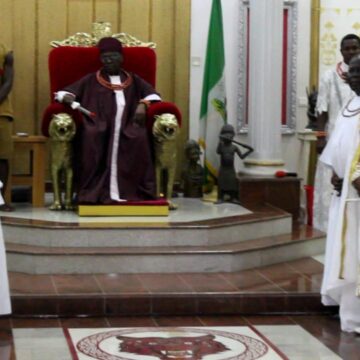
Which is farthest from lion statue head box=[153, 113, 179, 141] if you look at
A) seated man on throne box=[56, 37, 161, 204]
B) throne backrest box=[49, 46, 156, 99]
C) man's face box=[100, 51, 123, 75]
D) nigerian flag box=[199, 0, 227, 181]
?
→ nigerian flag box=[199, 0, 227, 181]

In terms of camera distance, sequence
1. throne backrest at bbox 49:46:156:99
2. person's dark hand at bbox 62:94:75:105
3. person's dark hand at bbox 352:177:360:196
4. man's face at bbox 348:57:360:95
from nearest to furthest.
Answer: person's dark hand at bbox 352:177:360:196 → man's face at bbox 348:57:360:95 → person's dark hand at bbox 62:94:75:105 → throne backrest at bbox 49:46:156:99

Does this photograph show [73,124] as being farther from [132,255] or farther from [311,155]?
[311,155]

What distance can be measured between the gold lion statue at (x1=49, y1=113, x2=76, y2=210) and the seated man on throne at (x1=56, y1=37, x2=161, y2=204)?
9 centimetres

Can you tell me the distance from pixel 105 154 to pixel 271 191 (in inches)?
62.8

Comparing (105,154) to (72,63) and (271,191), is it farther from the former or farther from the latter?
(271,191)

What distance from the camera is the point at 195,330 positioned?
6488mm

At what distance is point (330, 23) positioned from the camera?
10.4 metres

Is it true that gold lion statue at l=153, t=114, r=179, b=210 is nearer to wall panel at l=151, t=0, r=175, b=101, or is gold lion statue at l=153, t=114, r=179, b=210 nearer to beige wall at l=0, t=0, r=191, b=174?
beige wall at l=0, t=0, r=191, b=174

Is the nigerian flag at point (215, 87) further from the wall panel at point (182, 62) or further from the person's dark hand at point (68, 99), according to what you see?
the person's dark hand at point (68, 99)

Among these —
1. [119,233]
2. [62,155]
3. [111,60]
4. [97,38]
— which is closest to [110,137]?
[62,155]

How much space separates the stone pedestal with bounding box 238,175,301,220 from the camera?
30.8ft

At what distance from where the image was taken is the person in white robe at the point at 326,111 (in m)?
9.02

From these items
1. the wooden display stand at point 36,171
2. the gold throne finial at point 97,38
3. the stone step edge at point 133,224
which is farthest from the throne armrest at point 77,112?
the gold throne finial at point 97,38

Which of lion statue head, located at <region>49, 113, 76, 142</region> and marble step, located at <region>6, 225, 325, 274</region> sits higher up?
lion statue head, located at <region>49, 113, 76, 142</region>
